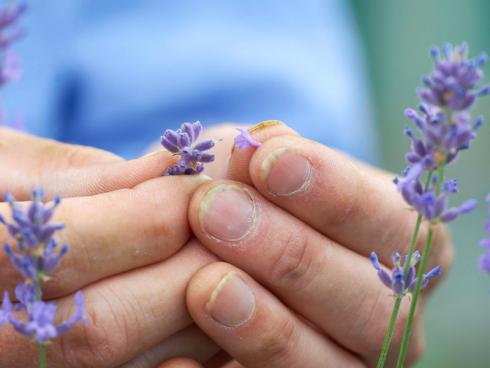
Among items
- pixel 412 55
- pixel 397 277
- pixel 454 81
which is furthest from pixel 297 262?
pixel 412 55

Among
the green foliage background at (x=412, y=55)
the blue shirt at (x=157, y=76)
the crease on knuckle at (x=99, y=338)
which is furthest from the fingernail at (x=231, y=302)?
the green foliage background at (x=412, y=55)

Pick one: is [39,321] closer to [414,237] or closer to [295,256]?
[414,237]

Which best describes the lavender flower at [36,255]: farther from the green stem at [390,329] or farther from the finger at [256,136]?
the finger at [256,136]

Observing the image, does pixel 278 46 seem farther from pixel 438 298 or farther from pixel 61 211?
pixel 438 298

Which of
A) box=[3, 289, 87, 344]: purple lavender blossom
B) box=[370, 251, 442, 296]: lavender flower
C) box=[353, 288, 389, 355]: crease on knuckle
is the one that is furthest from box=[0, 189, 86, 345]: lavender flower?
box=[353, 288, 389, 355]: crease on knuckle

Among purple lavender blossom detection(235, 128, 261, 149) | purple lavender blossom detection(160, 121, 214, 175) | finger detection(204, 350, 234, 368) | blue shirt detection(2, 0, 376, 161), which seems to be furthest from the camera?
blue shirt detection(2, 0, 376, 161)

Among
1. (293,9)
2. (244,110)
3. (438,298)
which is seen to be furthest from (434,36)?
(244,110)

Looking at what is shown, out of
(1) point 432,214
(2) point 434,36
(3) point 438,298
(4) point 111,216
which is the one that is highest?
(1) point 432,214

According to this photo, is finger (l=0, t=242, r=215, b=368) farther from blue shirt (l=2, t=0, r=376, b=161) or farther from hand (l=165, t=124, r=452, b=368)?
blue shirt (l=2, t=0, r=376, b=161)
